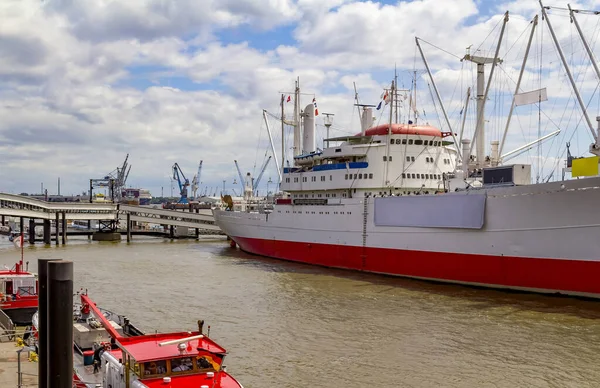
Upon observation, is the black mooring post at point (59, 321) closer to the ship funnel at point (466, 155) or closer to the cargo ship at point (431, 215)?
the cargo ship at point (431, 215)

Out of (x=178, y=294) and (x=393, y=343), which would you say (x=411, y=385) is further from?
(x=178, y=294)

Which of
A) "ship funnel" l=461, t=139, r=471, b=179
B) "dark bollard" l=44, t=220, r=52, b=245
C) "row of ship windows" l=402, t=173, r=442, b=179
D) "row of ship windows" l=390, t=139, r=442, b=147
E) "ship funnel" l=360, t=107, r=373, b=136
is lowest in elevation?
"dark bollard" l=44, t=220, r=52, b=245

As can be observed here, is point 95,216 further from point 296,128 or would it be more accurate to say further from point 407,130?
point 407,130

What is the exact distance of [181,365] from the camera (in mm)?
8758

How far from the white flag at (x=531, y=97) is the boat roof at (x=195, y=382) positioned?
18.9 metres

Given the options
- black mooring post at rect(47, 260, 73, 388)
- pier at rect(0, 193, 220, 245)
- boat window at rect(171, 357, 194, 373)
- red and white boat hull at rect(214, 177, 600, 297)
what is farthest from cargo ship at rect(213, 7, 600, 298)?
black mooring post at rect(47, 260, 73, 388)

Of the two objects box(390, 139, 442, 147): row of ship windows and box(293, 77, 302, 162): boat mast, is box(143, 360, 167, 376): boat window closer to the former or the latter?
box(390, 139, 442, 147): row of ship windows

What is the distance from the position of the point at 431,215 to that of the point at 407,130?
8.69 metres

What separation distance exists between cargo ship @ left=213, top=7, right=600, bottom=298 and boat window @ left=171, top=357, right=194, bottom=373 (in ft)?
52.7

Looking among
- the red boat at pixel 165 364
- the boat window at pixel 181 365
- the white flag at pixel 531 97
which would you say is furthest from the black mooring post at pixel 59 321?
the white flag at pixel 531 97

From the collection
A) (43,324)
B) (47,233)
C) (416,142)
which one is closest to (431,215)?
(416,142)

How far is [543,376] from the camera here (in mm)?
12672

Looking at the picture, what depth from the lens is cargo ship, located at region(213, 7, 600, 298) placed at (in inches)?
795

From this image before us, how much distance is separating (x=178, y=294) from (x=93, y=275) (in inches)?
304
